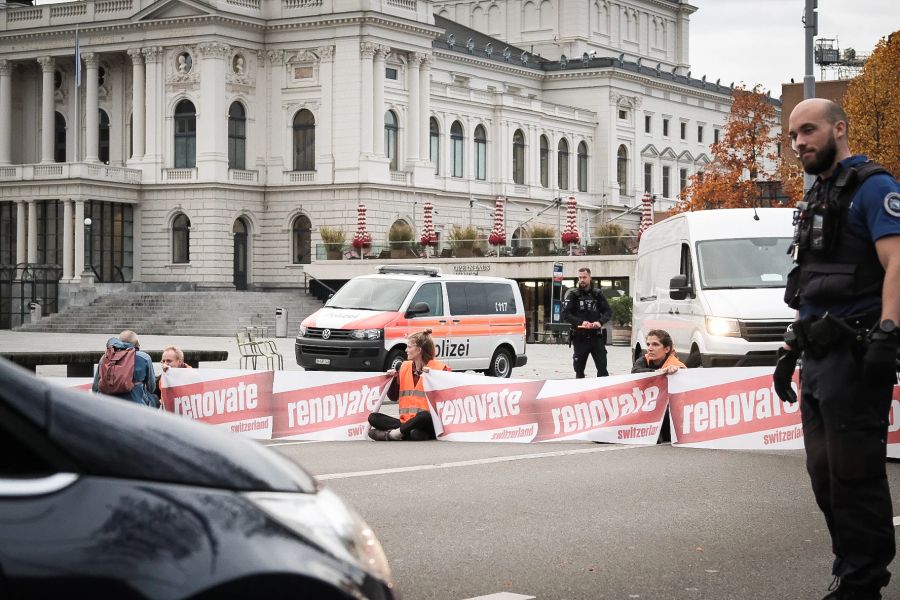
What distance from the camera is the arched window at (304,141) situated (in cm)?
8294

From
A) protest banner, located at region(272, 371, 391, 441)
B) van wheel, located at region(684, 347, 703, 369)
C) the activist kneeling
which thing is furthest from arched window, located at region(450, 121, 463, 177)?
the activist kneeling

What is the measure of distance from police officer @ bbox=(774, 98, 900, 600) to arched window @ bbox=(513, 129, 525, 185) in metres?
91.3

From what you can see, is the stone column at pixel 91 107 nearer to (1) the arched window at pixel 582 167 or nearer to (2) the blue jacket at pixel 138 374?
(1) the arched window at pixel 582 167

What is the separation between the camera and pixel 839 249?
21.4 ft

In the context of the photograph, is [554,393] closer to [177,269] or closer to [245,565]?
[245,565]

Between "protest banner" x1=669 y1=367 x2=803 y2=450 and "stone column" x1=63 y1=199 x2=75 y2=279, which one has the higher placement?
"stone column" x1=63 y1=199 x2=75 y2=279

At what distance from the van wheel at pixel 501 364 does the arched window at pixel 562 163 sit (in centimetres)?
7457

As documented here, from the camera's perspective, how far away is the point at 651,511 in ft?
32.8

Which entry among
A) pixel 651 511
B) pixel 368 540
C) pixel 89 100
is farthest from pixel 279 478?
pixel 89 100

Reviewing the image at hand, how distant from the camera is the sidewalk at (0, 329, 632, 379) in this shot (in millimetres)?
34500

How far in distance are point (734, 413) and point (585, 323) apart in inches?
344

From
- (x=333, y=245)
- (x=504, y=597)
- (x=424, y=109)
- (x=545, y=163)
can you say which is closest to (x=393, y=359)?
(x=504, y=597)

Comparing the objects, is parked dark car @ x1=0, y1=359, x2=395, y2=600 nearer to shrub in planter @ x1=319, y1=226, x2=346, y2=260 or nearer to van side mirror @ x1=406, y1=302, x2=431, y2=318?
van side mirror @ x1=406, y1=302, x2=431, y2=318

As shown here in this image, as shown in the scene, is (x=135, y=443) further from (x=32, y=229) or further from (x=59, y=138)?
(x=59, y=138)
